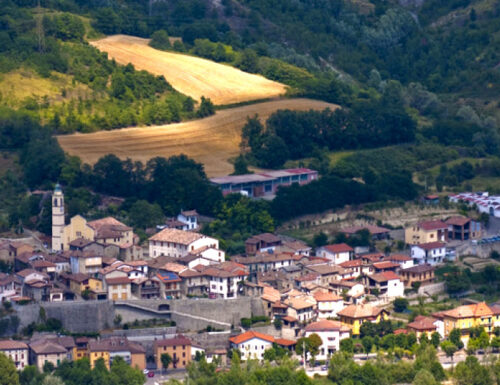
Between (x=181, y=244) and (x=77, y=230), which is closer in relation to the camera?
(x=181, y=244)

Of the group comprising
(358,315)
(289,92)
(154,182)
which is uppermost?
(289,92)

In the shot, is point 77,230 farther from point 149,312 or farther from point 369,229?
point 369,229

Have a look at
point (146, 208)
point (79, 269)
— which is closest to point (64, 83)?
point (146, 208)

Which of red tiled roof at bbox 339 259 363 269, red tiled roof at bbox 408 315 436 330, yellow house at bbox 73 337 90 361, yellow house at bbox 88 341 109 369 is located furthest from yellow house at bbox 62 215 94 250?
red tiled roof at bbox 408 315 436 330

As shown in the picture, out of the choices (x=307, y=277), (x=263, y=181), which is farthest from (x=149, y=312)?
(x=263, y=181)

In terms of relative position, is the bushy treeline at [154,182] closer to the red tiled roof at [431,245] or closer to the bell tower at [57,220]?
the bell tower at [57,220]

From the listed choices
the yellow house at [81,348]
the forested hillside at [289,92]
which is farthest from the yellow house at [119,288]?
the forested hillside at [289,92]
